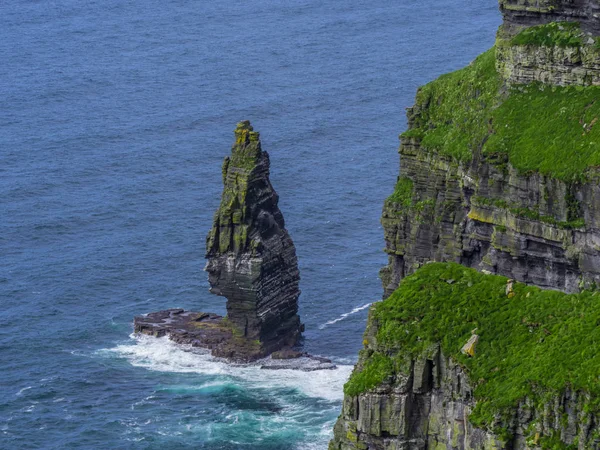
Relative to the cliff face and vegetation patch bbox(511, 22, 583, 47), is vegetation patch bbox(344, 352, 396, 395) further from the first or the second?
vegetation patch bbox(511, 22, 583, 47)

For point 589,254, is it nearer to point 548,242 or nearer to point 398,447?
point 548,242

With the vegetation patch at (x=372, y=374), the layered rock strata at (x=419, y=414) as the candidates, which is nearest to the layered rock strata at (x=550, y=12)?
the vegetation patch at (x=372, y=374)

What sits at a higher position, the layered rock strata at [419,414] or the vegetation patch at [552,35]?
the vegetation patch at [552,35]

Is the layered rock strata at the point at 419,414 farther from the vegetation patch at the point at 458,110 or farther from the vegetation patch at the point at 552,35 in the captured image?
the vegetation patch at the point at 458,110

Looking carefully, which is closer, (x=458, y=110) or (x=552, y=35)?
(x=552, y=35)

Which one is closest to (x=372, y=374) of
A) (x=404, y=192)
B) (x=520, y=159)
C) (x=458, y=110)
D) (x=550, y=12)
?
(x=520, y=159)

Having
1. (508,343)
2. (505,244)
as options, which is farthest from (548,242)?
(508,343)

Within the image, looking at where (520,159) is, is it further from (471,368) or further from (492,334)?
(471,368)
